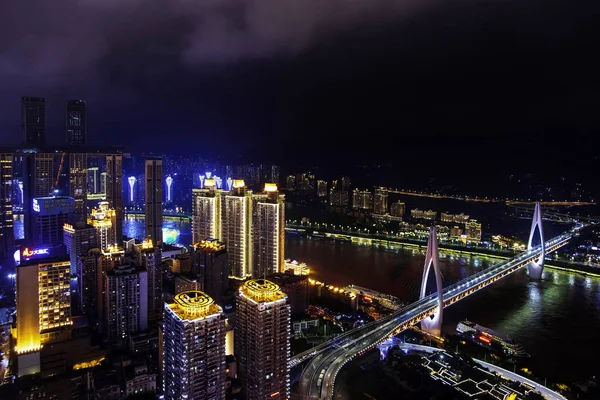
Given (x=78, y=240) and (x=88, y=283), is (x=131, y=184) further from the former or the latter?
(x=88, y=283)

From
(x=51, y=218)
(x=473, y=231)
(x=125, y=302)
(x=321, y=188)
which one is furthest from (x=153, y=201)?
(x=473, y=231)

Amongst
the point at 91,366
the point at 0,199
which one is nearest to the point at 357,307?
the point at 91,366

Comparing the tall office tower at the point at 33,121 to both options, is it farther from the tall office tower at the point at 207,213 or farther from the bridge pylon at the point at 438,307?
the bridge pylon at the point at 438,307

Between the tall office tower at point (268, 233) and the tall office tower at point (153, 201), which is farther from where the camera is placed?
the tall office tower at point (153, 201)

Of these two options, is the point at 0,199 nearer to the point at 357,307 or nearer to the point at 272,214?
the point at 272,214

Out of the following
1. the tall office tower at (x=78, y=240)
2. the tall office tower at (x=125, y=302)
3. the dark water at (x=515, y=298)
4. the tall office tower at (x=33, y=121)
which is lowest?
the dark water at (x=515, y=298)

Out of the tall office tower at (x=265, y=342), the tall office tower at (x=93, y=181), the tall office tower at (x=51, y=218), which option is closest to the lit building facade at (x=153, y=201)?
the tall office tower at (x=51, y=218)
